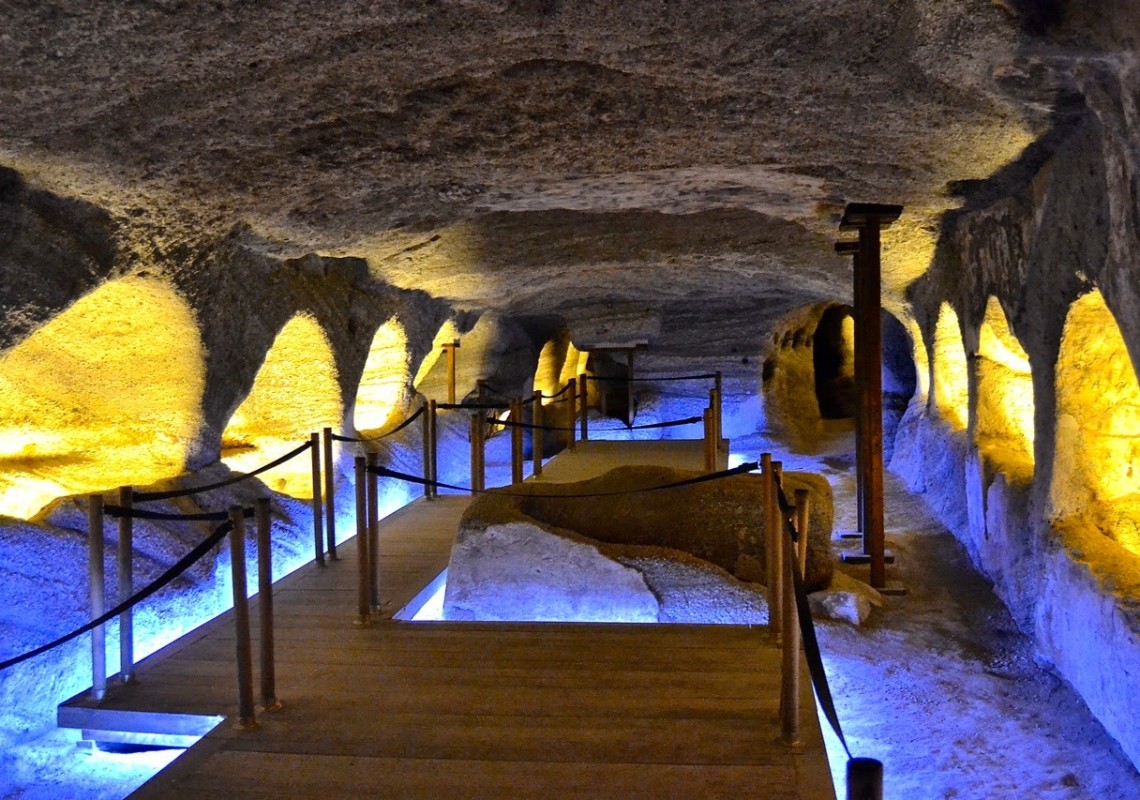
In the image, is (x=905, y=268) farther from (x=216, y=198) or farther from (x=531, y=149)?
(x=216, y=198)

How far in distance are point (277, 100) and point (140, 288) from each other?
2.38m

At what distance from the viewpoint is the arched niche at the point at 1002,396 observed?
714cm

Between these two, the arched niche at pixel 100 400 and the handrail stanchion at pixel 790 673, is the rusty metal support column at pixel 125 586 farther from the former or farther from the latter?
the handrail stanchion at pixel 790 673

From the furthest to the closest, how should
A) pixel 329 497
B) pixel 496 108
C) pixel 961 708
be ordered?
pixel 329 497 → pixel 961 708 → pixel 496 108

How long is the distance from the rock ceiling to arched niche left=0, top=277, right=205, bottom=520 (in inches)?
40.6

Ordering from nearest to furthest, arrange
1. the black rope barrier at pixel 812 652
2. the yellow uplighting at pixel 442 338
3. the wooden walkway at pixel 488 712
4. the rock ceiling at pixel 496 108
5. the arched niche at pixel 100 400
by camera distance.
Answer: the black rope barrier at pixel 812 652 → the wooden walkway at pixel 488 712 → the rock ceiling at pixel 496 108 → the arched niche at pixel 100 400 → the yellow uplighting at pixel 442 338

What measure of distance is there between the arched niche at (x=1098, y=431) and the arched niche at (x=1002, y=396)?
1.79m

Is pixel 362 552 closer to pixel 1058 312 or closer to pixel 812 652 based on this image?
pixel 812 652

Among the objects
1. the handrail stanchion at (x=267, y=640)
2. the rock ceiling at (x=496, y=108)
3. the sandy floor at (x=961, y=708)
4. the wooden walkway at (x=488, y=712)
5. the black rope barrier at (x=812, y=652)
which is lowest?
the sandy floor at (x=961, y=708)

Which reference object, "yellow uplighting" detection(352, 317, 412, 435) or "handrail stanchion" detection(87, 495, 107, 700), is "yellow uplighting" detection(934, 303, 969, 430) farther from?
"handrail stanchion" detection(87, 495, 107, 700)

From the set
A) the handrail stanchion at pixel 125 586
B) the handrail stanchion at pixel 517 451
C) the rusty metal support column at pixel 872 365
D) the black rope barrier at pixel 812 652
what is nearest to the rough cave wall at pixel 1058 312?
the rusty metal support column at pixel 872 365

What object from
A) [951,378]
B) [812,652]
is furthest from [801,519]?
[951,378]

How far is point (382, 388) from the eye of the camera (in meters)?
11.1

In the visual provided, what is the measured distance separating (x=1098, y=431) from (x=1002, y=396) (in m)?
2.50
